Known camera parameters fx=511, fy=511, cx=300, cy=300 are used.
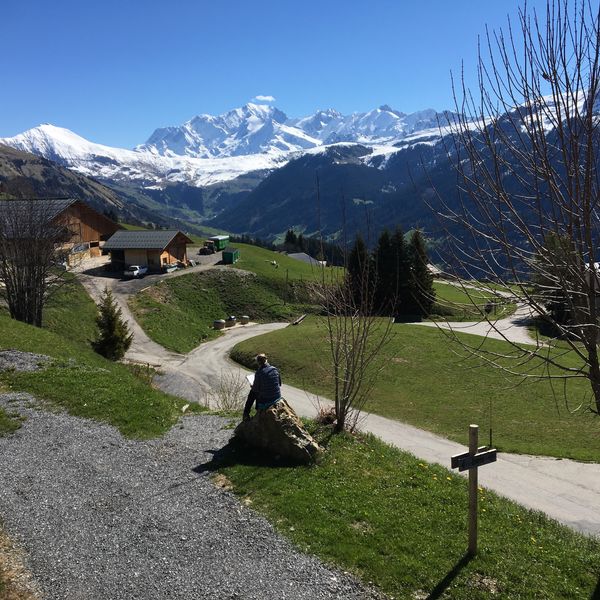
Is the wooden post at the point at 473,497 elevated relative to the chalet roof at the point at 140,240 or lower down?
lower down

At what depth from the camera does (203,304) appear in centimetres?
7150

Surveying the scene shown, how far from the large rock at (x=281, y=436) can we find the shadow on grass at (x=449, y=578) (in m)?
5.65

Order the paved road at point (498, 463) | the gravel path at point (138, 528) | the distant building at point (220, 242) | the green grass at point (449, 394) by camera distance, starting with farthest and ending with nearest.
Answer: the distant building at point (220, 242) < the green grass at point (449, 394) < the paved road at point (498, 463) < the gravel path at point (138, 528)

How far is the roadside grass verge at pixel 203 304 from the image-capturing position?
59.1 metres

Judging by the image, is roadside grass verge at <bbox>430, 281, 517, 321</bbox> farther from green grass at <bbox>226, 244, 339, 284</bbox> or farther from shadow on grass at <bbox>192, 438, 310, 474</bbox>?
green grass at <bbox>226, 244, 339, 284</bbox>

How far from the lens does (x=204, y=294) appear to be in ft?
243

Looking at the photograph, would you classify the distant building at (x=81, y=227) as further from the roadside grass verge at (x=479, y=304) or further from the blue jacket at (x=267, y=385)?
the roadside grass verge at (x=479, y=304)

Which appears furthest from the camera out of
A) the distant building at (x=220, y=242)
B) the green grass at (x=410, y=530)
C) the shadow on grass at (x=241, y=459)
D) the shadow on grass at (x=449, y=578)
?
the distant building at (x=220, y=242)

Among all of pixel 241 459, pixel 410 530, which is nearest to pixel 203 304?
pixel 241 459

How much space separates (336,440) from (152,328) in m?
43.6

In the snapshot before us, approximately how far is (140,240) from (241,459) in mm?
67665

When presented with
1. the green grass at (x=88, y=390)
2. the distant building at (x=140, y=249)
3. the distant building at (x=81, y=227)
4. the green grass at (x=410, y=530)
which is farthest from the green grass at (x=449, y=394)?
the distant building at (x=81, y=227)

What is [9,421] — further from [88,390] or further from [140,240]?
[140,240]

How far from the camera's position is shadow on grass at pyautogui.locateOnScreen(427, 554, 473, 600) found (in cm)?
1012
